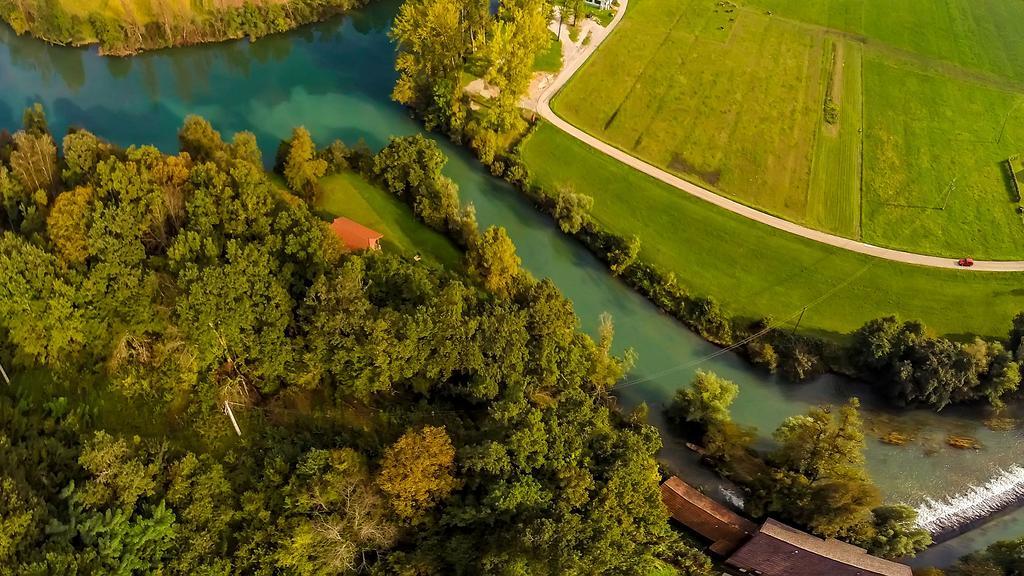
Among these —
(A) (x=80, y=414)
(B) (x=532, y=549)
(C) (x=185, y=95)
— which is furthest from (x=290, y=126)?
(B) (x=532, y=549)

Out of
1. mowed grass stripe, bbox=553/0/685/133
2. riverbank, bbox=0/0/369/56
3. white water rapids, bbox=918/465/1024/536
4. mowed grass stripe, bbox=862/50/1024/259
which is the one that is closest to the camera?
white water rapids, bbox=918/465/1024/536

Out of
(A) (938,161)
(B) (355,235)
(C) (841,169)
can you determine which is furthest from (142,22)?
(A) (938,161)

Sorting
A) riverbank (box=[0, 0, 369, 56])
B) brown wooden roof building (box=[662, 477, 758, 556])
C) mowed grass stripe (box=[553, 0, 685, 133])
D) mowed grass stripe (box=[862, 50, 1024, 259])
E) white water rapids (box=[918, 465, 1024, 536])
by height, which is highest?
riverbank (box=[0, 0, 369, 56])

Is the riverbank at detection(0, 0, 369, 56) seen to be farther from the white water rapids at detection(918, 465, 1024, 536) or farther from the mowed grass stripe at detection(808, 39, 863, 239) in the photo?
the white water rapids at detection(918, 465, 1024, 536)

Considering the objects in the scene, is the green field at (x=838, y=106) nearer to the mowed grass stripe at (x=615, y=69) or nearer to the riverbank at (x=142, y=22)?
the mowed grass stripe at (x=615, y=69)

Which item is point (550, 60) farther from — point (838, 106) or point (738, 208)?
point (838, 106)

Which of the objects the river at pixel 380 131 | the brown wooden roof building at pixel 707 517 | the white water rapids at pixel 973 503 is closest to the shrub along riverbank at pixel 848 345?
the river at pixel 380 131

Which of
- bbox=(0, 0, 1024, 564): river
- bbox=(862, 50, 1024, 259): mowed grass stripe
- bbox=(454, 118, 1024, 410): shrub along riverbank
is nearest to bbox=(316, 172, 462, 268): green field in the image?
bbox=(0, 0, 1024, 564): river
